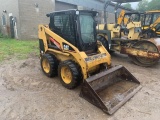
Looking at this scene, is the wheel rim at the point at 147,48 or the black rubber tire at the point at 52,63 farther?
the wheel rim at the point at 147,48

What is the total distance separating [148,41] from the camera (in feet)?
20.7

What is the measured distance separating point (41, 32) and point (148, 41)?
12.9ft

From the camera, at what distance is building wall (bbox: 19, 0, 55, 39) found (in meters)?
11.8

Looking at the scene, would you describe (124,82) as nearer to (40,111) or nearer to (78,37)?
(78,37)

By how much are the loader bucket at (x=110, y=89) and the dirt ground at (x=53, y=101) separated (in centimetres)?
12

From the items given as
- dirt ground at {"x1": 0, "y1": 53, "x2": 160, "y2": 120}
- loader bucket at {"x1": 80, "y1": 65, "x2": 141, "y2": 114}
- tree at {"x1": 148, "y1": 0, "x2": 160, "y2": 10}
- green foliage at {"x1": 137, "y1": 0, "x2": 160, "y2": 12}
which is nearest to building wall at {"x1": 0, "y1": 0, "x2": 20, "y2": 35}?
dirt ground at {"x1": 0, "y1": 53, "x2": 160, "y2": 120}

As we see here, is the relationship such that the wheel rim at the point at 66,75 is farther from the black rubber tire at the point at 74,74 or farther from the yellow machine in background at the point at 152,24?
the yellow machine in background at the point at 152,24

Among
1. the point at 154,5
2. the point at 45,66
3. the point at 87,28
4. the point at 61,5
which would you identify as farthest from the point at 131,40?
the point at 154,5

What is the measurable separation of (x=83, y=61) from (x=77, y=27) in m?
0.91

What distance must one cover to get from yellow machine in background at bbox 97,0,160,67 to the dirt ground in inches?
43.7

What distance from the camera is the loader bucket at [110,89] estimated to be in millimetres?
3471

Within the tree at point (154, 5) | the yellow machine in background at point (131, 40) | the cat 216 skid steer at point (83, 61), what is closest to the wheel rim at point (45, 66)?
the cat 216 skid steer at point (83, 61)

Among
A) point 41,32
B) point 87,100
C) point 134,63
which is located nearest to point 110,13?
point 134,63

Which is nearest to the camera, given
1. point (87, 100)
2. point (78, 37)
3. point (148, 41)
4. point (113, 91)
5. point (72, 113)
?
point (72, 113)
